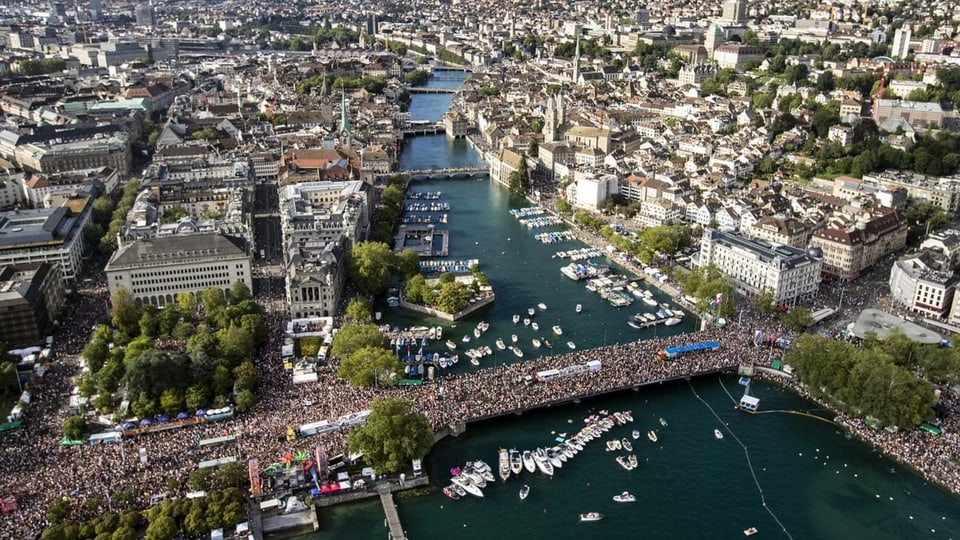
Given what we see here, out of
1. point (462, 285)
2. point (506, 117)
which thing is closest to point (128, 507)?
point (462, 285)

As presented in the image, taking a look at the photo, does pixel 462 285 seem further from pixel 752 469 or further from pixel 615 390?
pixel 752 469

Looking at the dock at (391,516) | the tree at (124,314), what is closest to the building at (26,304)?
the tree at (124,314)

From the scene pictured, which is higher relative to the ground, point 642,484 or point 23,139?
point 23,139

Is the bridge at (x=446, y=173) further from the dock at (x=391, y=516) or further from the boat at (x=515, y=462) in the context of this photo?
the dock at (x=391, y=516)

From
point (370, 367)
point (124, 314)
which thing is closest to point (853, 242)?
point (370, 367)

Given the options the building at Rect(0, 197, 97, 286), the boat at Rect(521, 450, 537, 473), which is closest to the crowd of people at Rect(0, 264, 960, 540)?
the boat at Rect(521, 450, 537, 473)

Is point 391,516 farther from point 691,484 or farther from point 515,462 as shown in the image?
point 691,484
